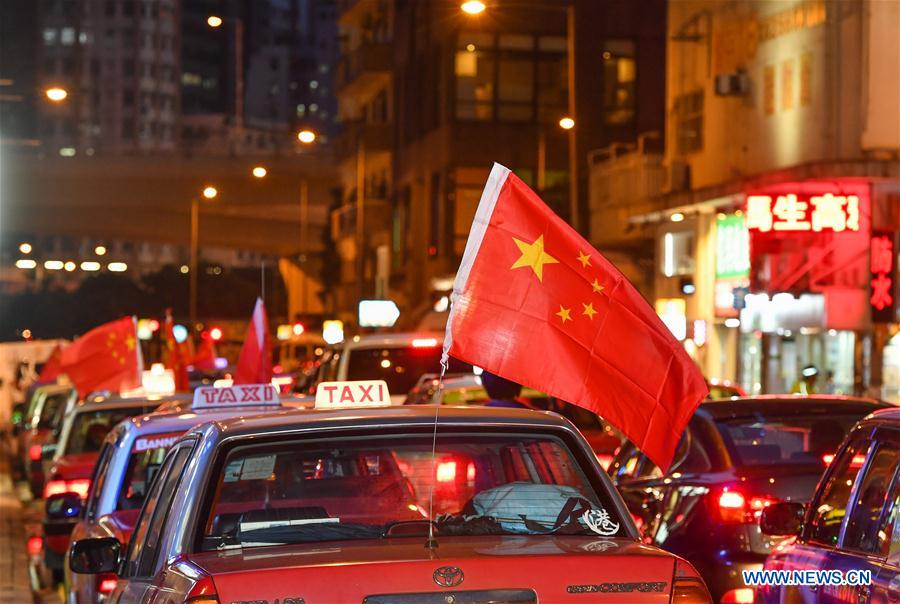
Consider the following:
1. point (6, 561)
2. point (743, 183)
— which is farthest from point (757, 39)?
point (6, 561)

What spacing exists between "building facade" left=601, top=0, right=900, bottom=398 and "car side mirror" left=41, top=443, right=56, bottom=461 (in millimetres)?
13627

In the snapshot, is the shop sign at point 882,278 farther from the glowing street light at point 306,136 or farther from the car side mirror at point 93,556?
the car side mirror at point 93,556

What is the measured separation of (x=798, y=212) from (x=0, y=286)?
112330 millimetres

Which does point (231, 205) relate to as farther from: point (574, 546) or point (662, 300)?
point (574, 546)

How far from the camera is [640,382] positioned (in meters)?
6.59

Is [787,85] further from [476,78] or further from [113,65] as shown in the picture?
[113,65]

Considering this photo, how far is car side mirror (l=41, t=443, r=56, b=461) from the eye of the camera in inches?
849

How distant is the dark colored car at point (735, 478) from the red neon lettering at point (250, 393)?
2.52 meters

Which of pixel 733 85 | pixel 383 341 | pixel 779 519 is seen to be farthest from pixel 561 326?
pixel 733 85

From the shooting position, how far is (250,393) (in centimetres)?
997

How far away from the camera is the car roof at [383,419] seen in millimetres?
5586

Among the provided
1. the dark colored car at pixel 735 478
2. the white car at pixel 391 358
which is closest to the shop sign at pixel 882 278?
the white car at pixel 391 358

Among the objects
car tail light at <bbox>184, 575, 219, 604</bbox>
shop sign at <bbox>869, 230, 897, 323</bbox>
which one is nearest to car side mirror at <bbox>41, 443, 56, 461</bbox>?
shop sign at <bbox>869, 230, 897, 323</bbox>

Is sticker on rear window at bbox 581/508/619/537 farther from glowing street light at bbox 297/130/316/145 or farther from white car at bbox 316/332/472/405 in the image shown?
glowing street light at bbox 297/130/316/145
